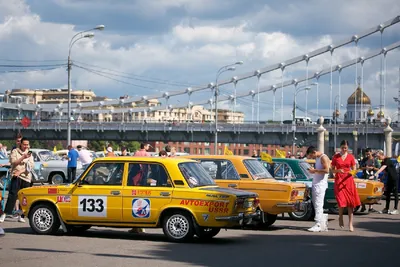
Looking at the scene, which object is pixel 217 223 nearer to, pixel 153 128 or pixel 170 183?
pixel 170 183

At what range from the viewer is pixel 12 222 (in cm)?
1819

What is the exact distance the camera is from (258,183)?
17.7 m

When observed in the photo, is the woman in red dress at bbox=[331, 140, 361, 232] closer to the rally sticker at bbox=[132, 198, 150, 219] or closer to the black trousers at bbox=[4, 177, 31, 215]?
Answer: the rally sticker at bbox=[132, 198, 150, 219]

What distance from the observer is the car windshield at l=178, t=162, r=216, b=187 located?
1490 centimetres

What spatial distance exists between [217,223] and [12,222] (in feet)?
19.2

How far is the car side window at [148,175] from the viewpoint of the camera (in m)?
14.9

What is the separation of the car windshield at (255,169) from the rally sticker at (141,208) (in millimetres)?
3809

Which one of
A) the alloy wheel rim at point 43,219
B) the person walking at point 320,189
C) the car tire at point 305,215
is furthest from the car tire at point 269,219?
the alloy wheel rim at point 43,219

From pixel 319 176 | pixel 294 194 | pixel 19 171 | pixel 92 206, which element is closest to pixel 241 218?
pixel 92 206

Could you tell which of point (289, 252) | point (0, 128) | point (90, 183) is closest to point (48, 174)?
point (90, 183)

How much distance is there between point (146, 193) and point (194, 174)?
3.23 ft

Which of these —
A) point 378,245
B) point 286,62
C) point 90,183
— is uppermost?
point 286,62

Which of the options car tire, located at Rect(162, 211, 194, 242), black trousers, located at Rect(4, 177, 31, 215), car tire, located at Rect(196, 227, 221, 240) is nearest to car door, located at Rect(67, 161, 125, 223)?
car tire, located at Rect(162, 211, 194, 242)

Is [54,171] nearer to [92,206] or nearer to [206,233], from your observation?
[92,206]
